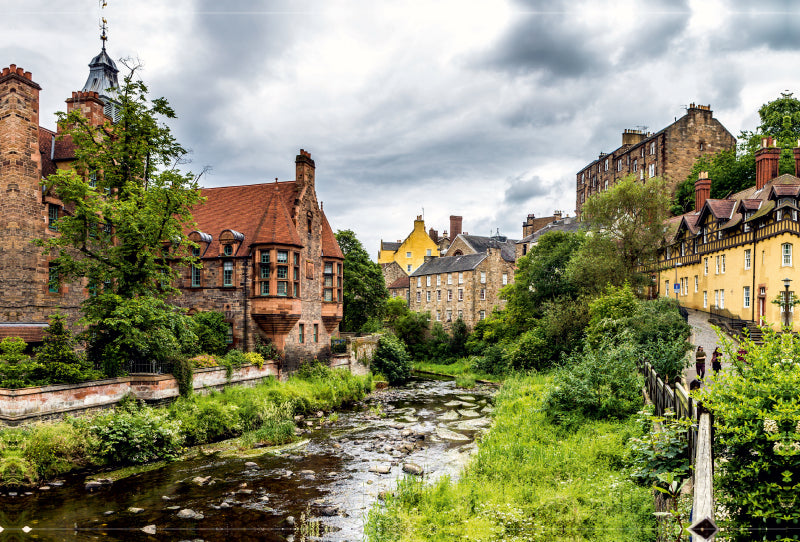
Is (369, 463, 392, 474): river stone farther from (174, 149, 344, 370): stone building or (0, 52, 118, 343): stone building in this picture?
(0, 52, 118, 343): stone building

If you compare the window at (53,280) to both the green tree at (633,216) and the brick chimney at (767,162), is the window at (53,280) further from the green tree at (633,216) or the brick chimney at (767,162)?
the brick chimney at (767,162)

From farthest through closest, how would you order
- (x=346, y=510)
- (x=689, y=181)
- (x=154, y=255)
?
(x=689, y=181), (x=154, y=255), (x=346, y=510)

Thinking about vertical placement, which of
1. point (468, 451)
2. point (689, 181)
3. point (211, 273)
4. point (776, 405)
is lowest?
point (468, 451)

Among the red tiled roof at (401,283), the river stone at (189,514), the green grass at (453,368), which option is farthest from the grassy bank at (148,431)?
the red tiled roof at (401,283)

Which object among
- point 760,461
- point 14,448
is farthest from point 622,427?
point 14,448

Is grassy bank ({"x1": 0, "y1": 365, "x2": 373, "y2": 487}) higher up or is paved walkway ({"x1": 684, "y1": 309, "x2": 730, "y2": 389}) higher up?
paved walkway ({"x1": 684, "y1": 309, "x2": 730, "y2": 389})

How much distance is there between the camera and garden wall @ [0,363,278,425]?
1502 centimetres

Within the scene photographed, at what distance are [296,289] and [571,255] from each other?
807 inches

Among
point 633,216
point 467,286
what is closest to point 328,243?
point 633,216

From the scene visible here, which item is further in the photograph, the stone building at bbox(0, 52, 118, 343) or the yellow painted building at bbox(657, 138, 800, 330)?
the yellow painted building at bbox(657, 138, 800, 330)

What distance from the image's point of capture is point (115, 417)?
661 inches

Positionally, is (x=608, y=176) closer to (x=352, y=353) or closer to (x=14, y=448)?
(x=352, y=353)

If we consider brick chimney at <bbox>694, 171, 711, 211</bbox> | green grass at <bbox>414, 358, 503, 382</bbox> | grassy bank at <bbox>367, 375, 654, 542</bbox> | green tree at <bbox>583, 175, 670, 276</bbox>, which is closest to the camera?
grassy bank at <bbox>367, 375, 654, 542</bbox>

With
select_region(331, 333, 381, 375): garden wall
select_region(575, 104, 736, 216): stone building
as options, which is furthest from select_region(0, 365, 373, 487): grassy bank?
select_region(575, 104, 736, 216): stone building
